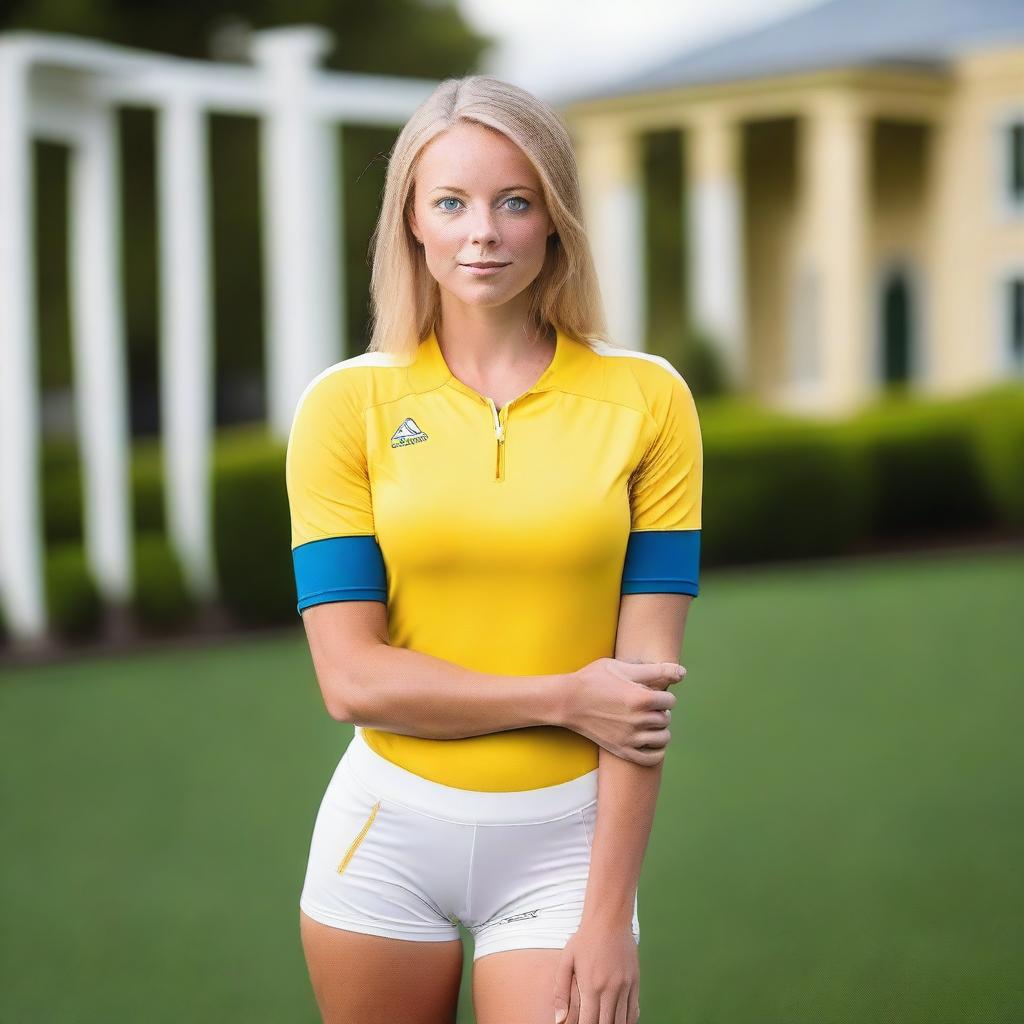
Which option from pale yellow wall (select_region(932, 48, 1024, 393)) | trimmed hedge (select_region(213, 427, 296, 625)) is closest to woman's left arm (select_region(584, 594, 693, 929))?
trimmed hedge (select_region(213, 427, 296, 625))

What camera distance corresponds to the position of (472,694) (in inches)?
89.0

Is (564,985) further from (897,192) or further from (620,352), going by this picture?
(897,192)

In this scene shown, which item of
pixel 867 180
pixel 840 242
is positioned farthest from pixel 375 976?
pixel 867 180

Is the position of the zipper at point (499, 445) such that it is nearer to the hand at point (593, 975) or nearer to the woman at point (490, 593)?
the woman at point (490, 593)

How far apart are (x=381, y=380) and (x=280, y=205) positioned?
31.7ft

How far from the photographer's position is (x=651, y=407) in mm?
2357

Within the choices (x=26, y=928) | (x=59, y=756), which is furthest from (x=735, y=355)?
(x=26, y=928)

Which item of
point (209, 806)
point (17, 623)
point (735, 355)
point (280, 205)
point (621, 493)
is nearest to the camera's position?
point (621, 493)

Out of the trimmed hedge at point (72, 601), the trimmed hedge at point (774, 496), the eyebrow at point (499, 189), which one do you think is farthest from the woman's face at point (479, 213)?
the trimmed hedge at point (774, 496)

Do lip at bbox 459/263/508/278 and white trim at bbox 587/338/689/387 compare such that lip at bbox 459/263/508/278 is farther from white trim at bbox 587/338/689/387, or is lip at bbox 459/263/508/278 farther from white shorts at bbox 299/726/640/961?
white shorts at bbox 299/726/640/961

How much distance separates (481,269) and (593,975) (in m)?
0.99

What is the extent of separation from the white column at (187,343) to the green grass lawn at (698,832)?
1.53 meters

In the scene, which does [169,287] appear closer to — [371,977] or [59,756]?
[59,756]

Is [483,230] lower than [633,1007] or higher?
higher
